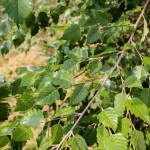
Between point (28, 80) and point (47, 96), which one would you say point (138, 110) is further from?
point (28, 80)

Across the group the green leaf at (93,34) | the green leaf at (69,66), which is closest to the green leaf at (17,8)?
the green leaf at (69,66)

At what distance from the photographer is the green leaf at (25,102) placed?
1.24m

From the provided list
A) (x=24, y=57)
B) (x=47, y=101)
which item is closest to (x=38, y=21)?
(x=47, y=101)

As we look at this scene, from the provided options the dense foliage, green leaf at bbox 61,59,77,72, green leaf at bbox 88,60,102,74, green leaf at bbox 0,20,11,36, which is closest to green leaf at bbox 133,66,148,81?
the dense foliage

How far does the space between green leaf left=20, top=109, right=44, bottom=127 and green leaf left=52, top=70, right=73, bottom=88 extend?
15 centimetres

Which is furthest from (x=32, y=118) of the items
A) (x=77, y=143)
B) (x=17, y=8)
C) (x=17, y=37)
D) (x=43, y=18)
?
(x=43, y=18)

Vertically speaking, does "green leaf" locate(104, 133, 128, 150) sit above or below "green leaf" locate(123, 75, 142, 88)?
below

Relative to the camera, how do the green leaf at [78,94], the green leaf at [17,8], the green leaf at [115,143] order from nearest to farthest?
the green leaf at [17,8], the green leaf at [115,143], the green leaf at [78,94]

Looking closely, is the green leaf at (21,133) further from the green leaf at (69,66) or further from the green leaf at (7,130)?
the green leaf at (69,66)

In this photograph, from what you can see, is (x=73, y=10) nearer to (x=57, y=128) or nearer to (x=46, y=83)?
(x=46, y=83)

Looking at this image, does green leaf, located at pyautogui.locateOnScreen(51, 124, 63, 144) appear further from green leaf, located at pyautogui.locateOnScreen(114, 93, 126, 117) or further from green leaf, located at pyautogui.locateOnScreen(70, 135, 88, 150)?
green leaf, located at pyautogui.locateOnScreen(114, 93, 126, 117)

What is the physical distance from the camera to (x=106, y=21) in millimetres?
1462

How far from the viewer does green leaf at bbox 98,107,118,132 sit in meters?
1.09

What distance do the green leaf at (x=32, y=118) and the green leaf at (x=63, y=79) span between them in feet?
0.50
